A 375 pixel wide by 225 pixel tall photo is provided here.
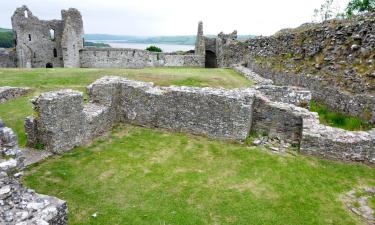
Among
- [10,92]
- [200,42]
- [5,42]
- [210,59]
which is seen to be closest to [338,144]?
[10,92]

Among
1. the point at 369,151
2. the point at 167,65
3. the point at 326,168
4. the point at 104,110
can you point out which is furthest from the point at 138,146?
the point at 167,65

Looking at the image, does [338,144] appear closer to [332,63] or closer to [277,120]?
[277,120]

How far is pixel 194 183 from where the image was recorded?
34.8 ft

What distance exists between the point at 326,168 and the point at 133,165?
703cm

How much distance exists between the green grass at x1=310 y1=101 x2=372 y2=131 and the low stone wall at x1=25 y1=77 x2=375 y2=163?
2.31 m

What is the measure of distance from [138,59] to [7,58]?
66.0ft

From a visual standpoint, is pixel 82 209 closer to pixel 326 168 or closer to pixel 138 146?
pixel 138 146

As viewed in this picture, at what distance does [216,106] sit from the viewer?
547 inches

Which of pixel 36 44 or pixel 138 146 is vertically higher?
pixel 36 44

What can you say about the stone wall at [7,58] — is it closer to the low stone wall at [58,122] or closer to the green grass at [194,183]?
the low stone wall at [58,122]

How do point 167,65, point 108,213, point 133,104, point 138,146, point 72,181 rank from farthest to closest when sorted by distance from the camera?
point 167,65
point 133,104
point 138,146
point 72,181
point 108,213

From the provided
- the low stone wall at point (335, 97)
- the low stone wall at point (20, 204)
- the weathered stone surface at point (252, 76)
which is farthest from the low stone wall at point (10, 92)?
the low stone wall at point (335, 97)

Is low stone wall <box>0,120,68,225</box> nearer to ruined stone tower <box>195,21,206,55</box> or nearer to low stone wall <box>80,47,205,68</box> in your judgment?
low stone wall <box>80,47,205,68</box>

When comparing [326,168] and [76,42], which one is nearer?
[326,168]
